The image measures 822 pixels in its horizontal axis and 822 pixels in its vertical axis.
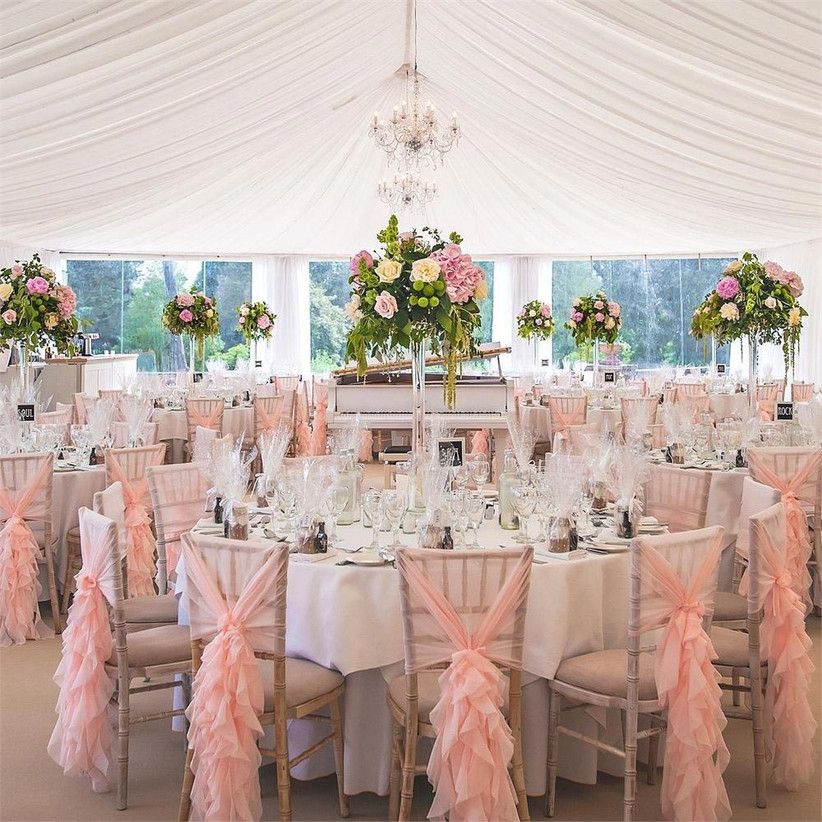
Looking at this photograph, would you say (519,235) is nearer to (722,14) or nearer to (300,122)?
(300,122)

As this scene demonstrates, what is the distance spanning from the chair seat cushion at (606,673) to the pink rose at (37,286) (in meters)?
5.51

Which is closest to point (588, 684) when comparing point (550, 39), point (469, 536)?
point (469, 536)

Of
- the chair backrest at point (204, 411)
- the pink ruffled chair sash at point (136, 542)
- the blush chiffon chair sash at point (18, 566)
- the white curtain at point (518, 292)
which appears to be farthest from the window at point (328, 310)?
the blush chiffon chair sash at point (18, 566)

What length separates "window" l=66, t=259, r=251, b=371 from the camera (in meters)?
18.0

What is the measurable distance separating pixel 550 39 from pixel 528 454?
398cm

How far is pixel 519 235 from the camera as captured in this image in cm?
1653

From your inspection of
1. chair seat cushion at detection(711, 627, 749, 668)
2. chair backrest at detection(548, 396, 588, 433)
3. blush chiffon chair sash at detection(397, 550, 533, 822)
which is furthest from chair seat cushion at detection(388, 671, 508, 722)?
chair backrest at detection(548, 396, 588, 433)

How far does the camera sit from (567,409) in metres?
9.54

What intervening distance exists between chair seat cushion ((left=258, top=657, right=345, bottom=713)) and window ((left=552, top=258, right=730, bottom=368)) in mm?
15725

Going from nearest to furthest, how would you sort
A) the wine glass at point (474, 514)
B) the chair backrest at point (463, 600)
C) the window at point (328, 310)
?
the chair backrest at point (463, 600), the wine glass at point (474, 514), the window at point (328, 310)

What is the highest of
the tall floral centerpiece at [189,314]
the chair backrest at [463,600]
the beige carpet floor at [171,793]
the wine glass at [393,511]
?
the tall floral centerpiece at [189,314]

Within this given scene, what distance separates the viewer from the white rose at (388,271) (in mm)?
4012

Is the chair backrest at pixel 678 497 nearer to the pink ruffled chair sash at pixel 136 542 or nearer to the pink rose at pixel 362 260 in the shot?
the pink rose at pixel 362 260

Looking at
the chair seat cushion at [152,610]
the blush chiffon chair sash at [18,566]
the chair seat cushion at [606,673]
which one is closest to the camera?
the chair seat cushion at [606,673]
